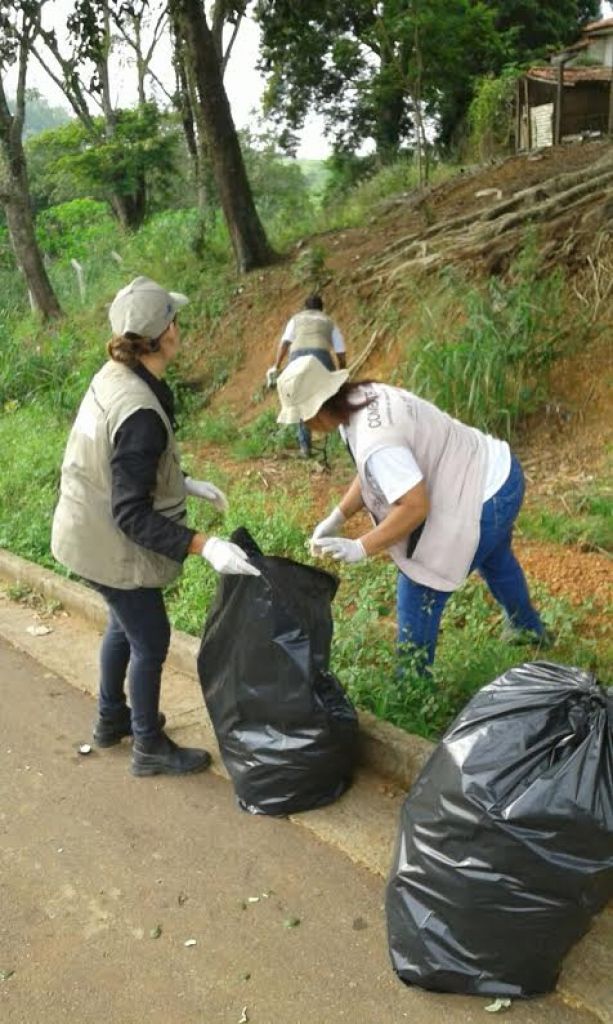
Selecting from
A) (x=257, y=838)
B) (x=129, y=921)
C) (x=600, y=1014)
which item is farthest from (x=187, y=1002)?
(x=600, y=1014)

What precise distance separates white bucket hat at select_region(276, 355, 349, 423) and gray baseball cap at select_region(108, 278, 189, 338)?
45cm

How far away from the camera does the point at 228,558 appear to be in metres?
2.66

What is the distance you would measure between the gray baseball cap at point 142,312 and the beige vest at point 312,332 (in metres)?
3.71

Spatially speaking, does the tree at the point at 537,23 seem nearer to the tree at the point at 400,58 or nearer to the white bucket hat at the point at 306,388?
the tree at the point at 400,58

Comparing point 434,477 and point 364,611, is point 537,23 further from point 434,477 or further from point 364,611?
point 434,477

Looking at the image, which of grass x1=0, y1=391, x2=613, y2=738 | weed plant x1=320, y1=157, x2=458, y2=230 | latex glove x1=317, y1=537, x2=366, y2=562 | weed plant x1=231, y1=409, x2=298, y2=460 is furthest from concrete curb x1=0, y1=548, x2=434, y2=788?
weed plant x1=320, y1=157, x2=458, y2=230

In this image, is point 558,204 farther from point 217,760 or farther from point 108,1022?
point 108,1022

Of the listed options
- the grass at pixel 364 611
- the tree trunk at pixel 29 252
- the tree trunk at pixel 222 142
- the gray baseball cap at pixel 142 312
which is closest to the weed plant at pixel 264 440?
the grass at pixel 364 611

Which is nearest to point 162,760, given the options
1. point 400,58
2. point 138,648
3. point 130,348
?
point 138,648

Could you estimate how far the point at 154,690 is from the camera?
123 inches

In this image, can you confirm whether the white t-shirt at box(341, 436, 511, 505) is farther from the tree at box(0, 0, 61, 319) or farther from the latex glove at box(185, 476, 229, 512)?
the tree at box(0, 0, 61, 319)

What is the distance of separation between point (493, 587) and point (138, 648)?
1.31 metres

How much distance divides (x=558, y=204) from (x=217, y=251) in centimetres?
518

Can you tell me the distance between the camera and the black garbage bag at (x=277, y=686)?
2.69 meters
